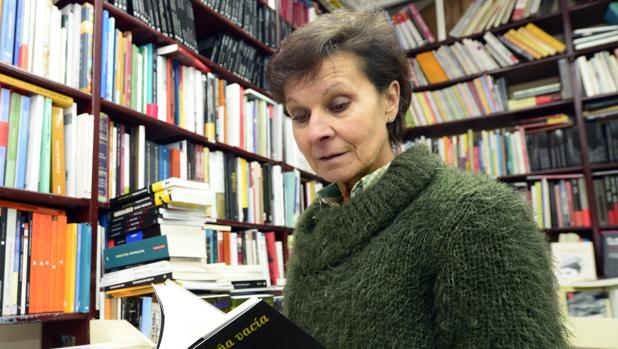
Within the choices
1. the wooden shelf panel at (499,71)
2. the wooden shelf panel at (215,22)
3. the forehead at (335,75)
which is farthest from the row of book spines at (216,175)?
the wooden shelf panel at (499,71)

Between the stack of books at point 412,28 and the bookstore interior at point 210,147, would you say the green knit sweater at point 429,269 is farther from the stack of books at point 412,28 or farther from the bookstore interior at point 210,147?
the stack of books at point 412,28

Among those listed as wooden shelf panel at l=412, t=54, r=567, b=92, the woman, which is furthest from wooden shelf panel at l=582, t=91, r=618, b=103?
the woman

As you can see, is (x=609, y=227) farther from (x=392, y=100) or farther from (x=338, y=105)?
(x=338, y=105)

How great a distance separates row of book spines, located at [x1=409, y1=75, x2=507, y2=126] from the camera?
3.05m

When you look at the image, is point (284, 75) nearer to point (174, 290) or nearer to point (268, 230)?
point (174, 290)

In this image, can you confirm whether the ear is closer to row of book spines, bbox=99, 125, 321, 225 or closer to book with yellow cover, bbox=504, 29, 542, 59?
row of book spines, bbox=99, 125, 321, 225

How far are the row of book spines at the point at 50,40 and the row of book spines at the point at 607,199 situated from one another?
2666mm

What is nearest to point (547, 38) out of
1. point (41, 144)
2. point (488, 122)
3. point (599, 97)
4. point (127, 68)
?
point (599, 97)

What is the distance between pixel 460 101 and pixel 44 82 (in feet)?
8.33

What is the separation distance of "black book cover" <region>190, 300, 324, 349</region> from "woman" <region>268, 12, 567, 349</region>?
17 cm

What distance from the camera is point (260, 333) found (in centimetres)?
57

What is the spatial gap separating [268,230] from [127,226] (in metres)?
0.94

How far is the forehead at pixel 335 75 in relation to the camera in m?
0.85

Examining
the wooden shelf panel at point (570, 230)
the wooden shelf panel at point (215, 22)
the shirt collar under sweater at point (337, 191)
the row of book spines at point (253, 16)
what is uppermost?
the row of book spines at point (253, 16)
